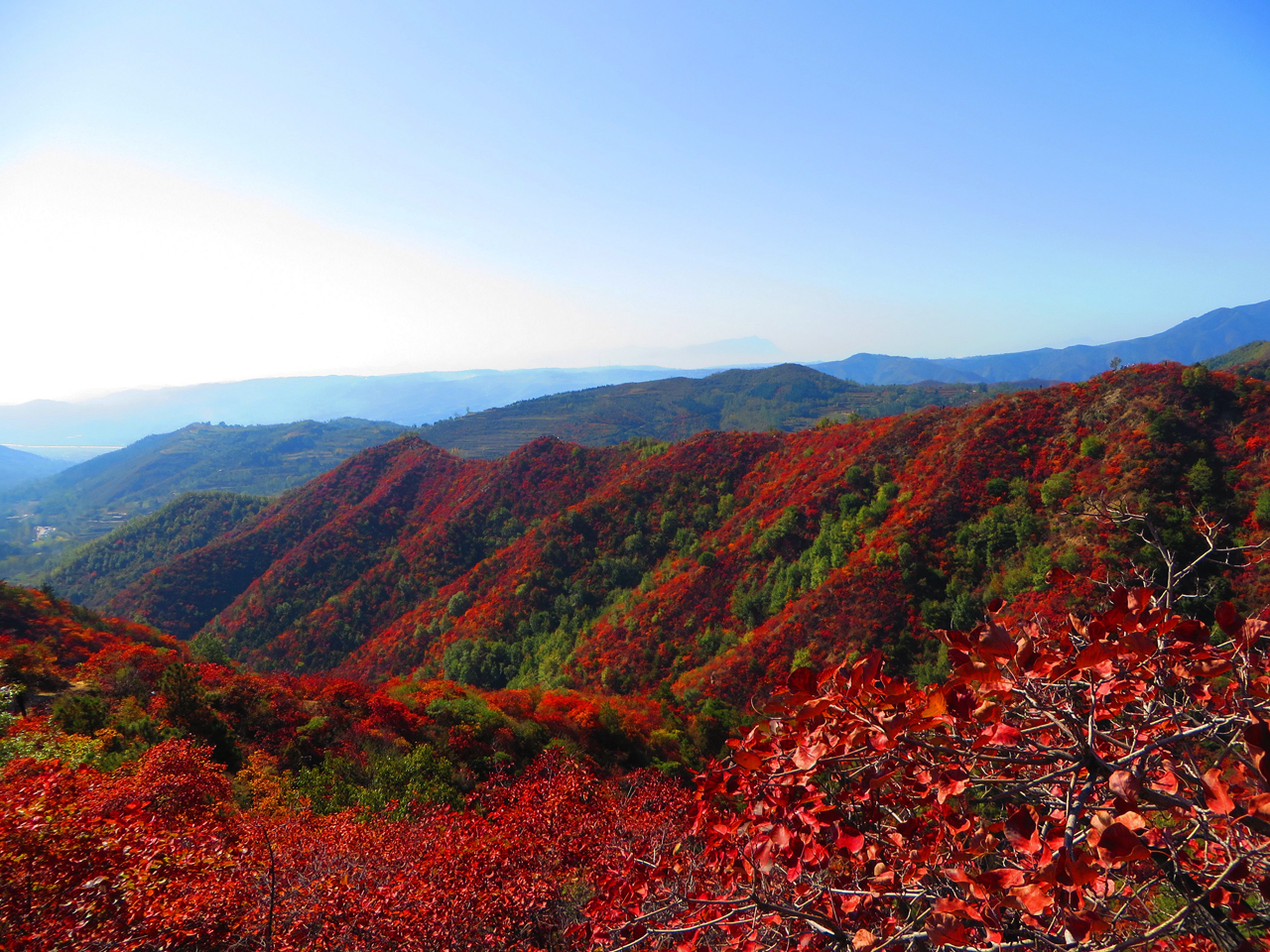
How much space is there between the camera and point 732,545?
40.3 metres

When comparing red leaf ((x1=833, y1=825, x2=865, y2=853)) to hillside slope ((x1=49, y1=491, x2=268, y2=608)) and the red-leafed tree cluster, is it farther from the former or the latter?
hillside slope ((x1=49, y1=491, x2=268, y2=608))

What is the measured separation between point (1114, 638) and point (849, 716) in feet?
3.27

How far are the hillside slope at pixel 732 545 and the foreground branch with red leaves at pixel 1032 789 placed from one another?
32.3 ft

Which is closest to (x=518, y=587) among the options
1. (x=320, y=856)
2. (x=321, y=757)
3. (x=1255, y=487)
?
(x=321, y=757)

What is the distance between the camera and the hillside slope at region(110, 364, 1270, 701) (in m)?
26.5

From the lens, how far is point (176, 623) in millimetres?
60531

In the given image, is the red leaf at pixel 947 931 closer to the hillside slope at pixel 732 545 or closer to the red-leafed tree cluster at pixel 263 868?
the red-leafed tree cluster at pixel 263 868

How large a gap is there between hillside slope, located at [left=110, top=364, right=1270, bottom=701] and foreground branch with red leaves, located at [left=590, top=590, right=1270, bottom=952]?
9859 millimetres

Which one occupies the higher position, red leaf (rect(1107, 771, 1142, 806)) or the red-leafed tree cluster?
red leaf (rect(1107, 771, 1142, 806))

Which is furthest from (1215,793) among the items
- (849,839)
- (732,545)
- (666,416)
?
(666,416)

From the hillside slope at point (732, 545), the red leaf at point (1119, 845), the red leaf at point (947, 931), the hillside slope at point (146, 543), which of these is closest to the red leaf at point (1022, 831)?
the red leaf at point (1119, 845)

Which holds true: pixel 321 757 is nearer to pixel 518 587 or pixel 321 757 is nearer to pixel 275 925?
pixel 275 925

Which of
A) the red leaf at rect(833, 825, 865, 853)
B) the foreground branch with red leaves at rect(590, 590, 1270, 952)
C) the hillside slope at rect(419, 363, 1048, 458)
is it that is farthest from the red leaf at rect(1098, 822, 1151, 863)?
the hillside slope at rect(419, 363, 1048, 458)

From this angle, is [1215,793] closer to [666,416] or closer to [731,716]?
[731,716]
